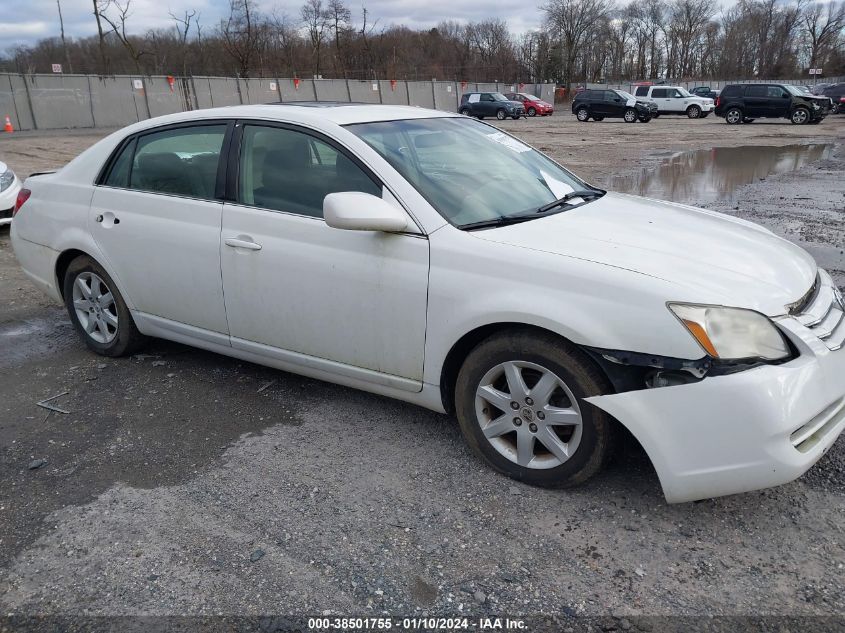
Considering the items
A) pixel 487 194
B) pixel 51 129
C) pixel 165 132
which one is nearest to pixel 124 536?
pixel 487 194

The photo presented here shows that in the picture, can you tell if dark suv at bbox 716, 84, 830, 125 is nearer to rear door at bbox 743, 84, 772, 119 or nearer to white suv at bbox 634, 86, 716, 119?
rear door at bbox 743, 84, 772, 119

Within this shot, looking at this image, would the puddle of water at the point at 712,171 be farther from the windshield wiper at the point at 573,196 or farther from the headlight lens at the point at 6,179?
the headlight lens at the point at 6,179

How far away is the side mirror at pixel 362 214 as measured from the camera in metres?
3.06

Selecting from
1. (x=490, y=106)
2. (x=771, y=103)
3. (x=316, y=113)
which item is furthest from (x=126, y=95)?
(x=316, y=113)

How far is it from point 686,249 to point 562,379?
82 cm

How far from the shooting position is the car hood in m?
2.65

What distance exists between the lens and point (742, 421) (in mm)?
2432

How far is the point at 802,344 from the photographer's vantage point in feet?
8.39

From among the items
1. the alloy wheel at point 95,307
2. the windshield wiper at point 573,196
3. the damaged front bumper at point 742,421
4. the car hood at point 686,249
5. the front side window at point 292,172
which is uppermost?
the front side window at point 292,172

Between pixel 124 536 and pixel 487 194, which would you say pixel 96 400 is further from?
pixel 487 194

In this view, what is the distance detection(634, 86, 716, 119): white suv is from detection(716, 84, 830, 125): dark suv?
510 cm

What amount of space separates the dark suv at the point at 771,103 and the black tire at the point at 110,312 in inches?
1268

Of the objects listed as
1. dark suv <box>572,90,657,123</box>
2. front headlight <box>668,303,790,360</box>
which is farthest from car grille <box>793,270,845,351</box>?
dark suv <box>572,90,657,123</box>

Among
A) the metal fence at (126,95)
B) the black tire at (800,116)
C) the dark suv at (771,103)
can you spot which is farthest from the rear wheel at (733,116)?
the metal fence at (126,95)
